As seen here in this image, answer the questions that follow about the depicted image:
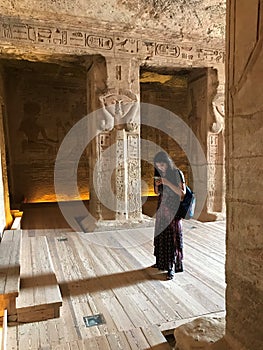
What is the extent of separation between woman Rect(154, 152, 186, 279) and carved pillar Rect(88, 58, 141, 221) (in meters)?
2.29

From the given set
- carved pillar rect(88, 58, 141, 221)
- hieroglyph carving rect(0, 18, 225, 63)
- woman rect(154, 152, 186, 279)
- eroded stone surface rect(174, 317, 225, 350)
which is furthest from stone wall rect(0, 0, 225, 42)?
eroded stone surface rect(174, 317, 225, 350)

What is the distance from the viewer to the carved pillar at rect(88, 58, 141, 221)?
5863 millimetres

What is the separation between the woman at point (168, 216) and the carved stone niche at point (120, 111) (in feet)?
8.02

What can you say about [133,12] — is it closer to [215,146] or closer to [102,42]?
[102,42]

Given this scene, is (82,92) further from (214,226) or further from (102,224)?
(214,226)

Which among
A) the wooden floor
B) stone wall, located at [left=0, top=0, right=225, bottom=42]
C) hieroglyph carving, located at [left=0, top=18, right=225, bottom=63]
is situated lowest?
the wooden floor

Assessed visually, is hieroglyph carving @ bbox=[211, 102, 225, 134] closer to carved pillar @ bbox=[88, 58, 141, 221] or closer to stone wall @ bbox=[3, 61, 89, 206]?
carved pillar @ bbox=[88, 58, 141, 221]

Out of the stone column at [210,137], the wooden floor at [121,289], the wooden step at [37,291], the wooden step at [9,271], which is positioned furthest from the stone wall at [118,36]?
the wooden step at [37,291]

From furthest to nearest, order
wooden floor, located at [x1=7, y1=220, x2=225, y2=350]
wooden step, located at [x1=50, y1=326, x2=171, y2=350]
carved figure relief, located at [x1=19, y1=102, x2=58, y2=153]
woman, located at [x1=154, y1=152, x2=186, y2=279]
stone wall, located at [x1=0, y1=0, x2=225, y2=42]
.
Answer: carved figure relief, located at [x1=19, y1=102, x2=58, y2=153]
stone wall, located at [x1=0, y1=0, x2=225, y2=42]
woman, located at [x1=154, y1=152, x2=186, y2=279]
wooden floor, located at [x1=7, y1=220, x2=225, y2=350]
wooden step, located at [x1=50, y1=326, x2=171, y2=350]

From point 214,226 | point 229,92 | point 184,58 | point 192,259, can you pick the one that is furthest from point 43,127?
point 229,92

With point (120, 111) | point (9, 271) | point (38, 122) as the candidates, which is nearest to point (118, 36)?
point (120, 111)

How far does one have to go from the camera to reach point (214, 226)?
6266mm

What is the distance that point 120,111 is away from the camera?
596 centimetres

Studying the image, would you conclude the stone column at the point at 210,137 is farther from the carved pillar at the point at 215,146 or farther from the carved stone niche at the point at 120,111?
the carved stone niche at the point at 120,111
